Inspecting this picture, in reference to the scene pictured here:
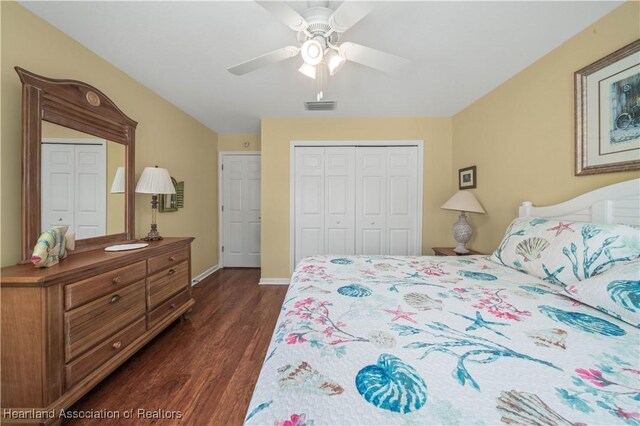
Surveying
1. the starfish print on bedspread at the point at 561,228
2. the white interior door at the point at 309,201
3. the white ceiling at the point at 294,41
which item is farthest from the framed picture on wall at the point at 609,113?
the white interior door at the point at 309,201

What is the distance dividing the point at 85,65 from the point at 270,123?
1928 mm

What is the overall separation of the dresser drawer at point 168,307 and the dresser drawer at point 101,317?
0.14 meters

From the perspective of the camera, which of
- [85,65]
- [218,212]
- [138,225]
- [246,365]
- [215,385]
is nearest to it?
[215,385]

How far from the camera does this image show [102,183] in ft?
6.42

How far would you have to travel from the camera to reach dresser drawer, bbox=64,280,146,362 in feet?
4.31

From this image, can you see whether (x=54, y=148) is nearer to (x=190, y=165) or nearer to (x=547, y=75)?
(x=190, y=165)

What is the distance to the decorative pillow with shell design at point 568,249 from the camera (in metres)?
1.15

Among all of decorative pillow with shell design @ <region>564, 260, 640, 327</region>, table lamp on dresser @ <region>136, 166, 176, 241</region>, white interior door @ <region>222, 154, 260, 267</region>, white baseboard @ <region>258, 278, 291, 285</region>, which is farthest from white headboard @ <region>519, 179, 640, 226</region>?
white interior door @ <region>222, 154, 260, 267</region>

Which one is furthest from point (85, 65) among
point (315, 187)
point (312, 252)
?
point (312, 252)

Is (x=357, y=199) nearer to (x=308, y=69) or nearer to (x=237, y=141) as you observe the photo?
(x=308, y=69)

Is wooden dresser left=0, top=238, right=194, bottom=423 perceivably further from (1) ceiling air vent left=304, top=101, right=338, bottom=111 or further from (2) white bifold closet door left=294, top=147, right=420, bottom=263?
(1) ceiling air vent left=304, top=101, right=338, bottom=111

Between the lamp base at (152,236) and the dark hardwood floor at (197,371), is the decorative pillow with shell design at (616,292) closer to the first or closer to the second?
the dark hardwood floor at (197,371)

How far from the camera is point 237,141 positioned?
4.17 m

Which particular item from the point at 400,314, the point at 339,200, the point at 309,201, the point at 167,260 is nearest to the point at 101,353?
the point at 167,260
